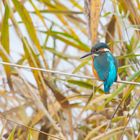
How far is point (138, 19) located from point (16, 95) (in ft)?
2.32

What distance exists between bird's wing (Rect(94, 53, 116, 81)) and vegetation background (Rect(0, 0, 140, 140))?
0.05 metres

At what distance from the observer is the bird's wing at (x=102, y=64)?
4.19 ft

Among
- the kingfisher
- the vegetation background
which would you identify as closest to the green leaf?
the vegetation background

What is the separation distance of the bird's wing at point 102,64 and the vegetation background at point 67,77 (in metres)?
0.05

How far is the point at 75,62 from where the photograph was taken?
2006mm

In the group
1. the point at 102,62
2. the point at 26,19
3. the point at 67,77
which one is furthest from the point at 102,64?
the point at 67,77

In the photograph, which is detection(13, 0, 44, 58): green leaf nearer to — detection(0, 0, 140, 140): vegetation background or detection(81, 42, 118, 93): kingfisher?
detection(0, 0, 140, 140): vegetation background

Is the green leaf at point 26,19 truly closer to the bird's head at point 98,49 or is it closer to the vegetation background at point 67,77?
the vegetation background at point 67,77

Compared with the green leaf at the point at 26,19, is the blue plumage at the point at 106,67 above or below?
below

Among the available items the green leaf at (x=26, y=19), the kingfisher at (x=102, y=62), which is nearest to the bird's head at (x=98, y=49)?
the kingfisher at (x=102, y=62)

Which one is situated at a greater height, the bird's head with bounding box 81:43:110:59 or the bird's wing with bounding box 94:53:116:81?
the bird's head with bounding box 81:43:110:59

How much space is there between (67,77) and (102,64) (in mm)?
536

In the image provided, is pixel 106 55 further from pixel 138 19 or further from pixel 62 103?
pixel 62 103

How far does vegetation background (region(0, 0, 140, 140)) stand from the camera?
1411 millimetres
